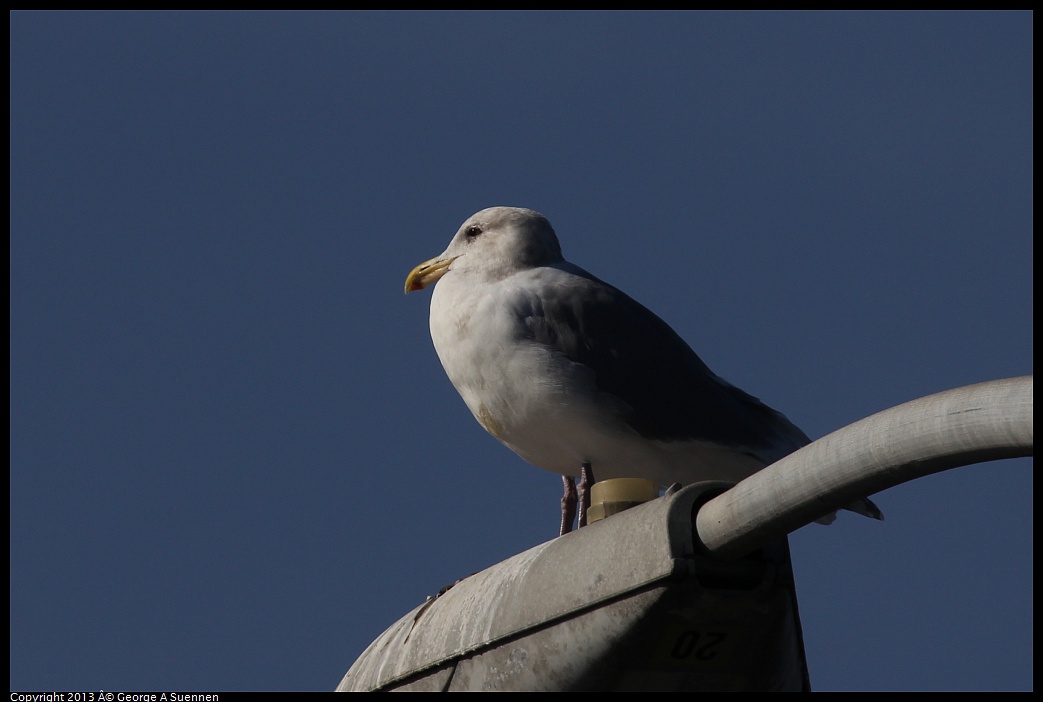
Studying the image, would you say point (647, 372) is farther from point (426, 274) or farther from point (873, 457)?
point (873, 457)

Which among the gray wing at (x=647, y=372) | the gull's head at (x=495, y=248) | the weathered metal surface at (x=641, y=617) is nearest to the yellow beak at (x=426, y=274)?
the gull's head at (x=495, y=248)

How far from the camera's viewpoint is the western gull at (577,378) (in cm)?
798

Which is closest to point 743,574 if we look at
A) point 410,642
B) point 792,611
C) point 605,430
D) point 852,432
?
point 792,611

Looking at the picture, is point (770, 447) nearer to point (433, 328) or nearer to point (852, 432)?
point (433, 328)

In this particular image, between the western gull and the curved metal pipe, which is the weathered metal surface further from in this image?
the western gull

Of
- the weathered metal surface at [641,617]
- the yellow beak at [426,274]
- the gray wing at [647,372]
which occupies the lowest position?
the weathered metal surface at [641,617]

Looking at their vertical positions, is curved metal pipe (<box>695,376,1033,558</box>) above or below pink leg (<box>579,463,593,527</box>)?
below

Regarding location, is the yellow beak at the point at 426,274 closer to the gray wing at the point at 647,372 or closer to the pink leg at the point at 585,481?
the gray wing at the point at 647,372

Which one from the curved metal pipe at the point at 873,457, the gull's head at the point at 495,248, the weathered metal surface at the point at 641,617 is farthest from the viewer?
the gull's head at the point at 495,248

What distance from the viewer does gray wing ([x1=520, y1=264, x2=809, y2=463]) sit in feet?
27.0

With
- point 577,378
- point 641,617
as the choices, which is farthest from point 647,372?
point 641,617

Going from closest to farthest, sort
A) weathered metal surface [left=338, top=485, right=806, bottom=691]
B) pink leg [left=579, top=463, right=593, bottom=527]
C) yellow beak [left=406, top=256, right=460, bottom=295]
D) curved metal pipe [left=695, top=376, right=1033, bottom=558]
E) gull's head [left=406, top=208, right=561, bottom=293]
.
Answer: curved metal pipe [left=695, top=376, right=1033, bottom=558] < weathered metal surface [left=338, top=485, right=806, bottom=691] < pink leg [left=579, top=463, right=593, bottom=527] < gull's head [left=406, top=208, right=561, bottom=293] < yellow beak [left=406, top=256, right=460, bottom=295]

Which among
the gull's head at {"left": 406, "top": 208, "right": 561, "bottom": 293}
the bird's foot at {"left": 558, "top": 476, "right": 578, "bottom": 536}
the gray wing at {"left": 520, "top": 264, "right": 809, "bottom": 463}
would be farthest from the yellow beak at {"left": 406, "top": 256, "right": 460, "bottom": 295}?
the bird's foot at {"left": 558, "top": 476, "right": 578, "bottom": 536}
